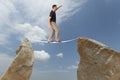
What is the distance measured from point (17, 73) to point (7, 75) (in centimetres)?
77

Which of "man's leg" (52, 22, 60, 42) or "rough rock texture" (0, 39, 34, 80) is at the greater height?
"man's leg" (52, 22, 60, 42)

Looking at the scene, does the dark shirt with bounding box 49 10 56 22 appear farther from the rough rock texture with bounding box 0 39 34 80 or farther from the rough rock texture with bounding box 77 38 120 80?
the rough rock texture with bounding box 0 39 34 80

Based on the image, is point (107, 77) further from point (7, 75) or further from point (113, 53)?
point (7, 75)

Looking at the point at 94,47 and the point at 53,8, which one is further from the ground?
the point at 53,8

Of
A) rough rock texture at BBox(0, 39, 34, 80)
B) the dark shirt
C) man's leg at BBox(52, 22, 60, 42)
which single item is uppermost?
the dark shirt

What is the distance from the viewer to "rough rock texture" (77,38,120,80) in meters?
26.0

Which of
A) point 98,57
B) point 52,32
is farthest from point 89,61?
point 52,32

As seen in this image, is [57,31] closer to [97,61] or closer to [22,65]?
[97,61]

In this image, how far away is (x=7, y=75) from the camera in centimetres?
2755

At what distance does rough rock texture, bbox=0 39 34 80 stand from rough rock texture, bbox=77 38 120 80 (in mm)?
3782

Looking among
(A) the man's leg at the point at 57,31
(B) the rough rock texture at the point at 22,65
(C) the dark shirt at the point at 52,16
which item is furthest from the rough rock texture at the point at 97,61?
(B) the rough rock texture at the point at 22,65

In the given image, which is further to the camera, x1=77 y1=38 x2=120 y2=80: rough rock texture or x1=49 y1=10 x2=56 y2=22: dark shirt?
x1=77 y1=38 x2=120 y2=80: rough rock texture

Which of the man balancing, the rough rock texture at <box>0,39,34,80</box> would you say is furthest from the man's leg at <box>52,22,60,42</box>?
the rough rock texture at <box>0,39,34,80</box>

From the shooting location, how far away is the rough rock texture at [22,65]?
2758cm
